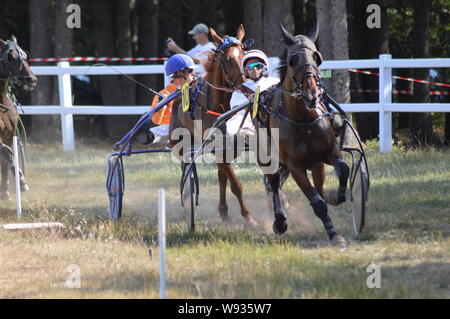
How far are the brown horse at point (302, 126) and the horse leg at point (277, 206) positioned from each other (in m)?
0.44

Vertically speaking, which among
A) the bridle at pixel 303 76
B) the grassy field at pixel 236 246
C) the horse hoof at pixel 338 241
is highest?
the bridle at pixel 303 76

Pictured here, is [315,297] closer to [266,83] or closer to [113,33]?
[266,83]

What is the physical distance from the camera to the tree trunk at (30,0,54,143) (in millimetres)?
19844

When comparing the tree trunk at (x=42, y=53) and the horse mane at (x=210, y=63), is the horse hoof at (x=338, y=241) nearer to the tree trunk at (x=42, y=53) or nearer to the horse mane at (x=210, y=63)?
the horse mane at (x=210, y=63)

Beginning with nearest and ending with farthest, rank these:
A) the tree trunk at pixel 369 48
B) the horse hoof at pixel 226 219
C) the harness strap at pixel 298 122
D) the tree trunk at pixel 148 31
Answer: the harness strap at pixel 298 122 → the horse hoof at pixel 226 219 → the tree trunk at pixel 369 48 → the tree trunk at pixel 148 31

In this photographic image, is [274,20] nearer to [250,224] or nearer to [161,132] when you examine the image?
[161,132]

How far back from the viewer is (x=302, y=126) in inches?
310

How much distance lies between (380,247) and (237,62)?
253 cm

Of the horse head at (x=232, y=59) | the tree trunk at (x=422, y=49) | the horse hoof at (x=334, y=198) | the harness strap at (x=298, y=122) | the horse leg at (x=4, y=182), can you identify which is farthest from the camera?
the tree trunk at (x=422, y=49)

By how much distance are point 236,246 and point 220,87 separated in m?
2.02

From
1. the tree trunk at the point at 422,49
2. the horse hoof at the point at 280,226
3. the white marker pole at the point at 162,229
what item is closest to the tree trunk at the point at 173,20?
the tree trunk at the point at 422,49

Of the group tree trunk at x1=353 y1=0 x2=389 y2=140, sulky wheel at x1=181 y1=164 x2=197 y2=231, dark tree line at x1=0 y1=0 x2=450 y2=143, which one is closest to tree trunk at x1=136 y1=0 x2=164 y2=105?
dark tree line at x1=0 y1=0 x2=450 y2=143

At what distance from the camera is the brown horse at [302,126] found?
25.2 ft

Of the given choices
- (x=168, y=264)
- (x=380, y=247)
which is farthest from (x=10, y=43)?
(x=380, y=247)
